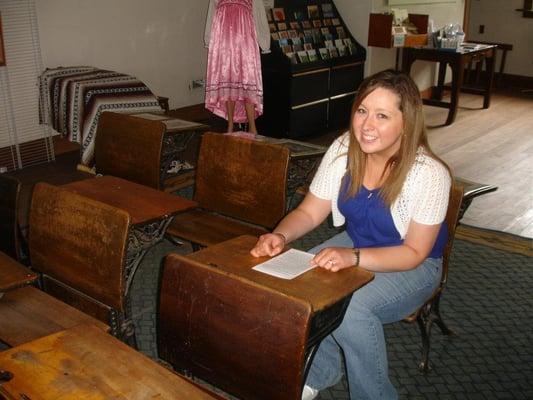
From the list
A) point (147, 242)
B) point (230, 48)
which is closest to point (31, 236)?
point (147, 242)

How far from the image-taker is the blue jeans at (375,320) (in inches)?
65.7

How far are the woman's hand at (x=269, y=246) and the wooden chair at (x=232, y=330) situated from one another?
0.94 feet

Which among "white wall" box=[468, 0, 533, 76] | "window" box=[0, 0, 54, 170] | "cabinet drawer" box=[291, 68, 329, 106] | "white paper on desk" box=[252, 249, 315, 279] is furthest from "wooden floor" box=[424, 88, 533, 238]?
"window" box=[0, 0, 54, 170]

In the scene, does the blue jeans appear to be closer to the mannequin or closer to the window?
the mannequin

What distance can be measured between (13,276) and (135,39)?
13.1ft

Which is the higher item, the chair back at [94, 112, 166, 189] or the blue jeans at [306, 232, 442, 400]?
the chair back at [94, 112, 166, 189]

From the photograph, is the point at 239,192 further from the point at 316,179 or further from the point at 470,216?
the point at 470,216

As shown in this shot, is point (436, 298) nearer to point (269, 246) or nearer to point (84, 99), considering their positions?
point (269, 246)

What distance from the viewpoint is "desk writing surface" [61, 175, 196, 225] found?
201 cm

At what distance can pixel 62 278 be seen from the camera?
1.80 m

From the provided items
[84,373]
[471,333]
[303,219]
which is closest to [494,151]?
[471,333]

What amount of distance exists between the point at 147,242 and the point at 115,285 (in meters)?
0.33

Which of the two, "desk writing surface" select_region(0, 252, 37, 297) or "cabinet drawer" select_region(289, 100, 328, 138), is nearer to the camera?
"desk writing surface" select_region(0, 252, 37, 297)

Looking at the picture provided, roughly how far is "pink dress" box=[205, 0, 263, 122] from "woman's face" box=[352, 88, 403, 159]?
10.4 feet
